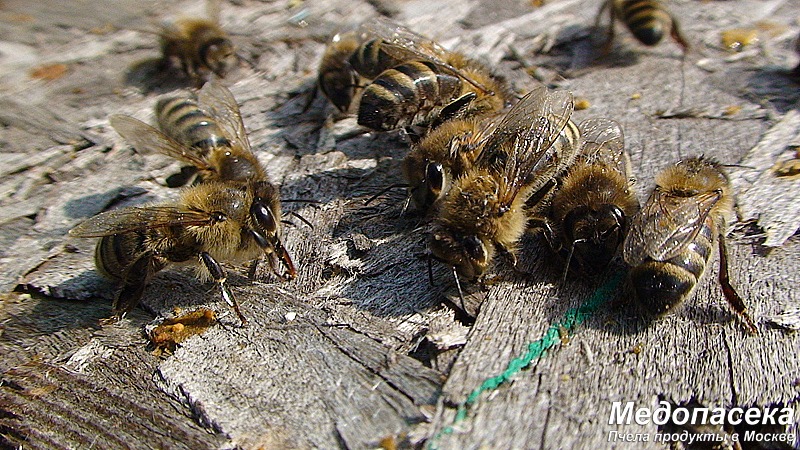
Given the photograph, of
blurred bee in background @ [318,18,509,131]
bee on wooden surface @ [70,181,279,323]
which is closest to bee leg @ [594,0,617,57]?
blurred bee in background @ [318,18,509,131]

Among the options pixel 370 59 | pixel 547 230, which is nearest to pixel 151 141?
pixel 370 59

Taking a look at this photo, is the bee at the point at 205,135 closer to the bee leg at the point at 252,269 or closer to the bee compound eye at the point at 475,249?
the bee leg at the point at 252,269

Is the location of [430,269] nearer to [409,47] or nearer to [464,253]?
[464,253]

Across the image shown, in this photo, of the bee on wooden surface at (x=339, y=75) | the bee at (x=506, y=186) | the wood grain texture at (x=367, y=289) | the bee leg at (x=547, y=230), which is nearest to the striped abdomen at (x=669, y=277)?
the wood grain texture at (x=367, y=289)

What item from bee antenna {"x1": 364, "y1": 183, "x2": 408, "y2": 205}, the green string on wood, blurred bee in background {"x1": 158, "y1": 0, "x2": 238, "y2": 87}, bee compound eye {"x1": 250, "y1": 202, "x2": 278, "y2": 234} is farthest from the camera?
blurred bee in background {"x1": 158, "y1": 0, "x2": 238, "y2": 87}

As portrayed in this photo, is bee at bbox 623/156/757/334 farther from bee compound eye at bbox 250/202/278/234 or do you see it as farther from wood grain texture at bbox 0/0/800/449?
bee compound eye at bbox 250/202/278/234

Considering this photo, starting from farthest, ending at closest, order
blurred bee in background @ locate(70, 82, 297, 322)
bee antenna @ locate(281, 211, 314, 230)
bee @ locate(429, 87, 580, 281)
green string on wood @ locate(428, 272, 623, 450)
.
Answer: bee antenna @ locate(281, 211, 314, 230) → blurred bee in background @ locate(70, 82, 297, 322) → bee @ locate(429, 87, 580, 281) → green string on wood @ locate(428, 272, 623, 450)

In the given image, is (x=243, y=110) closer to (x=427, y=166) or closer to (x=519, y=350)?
(x=427, y=166)
